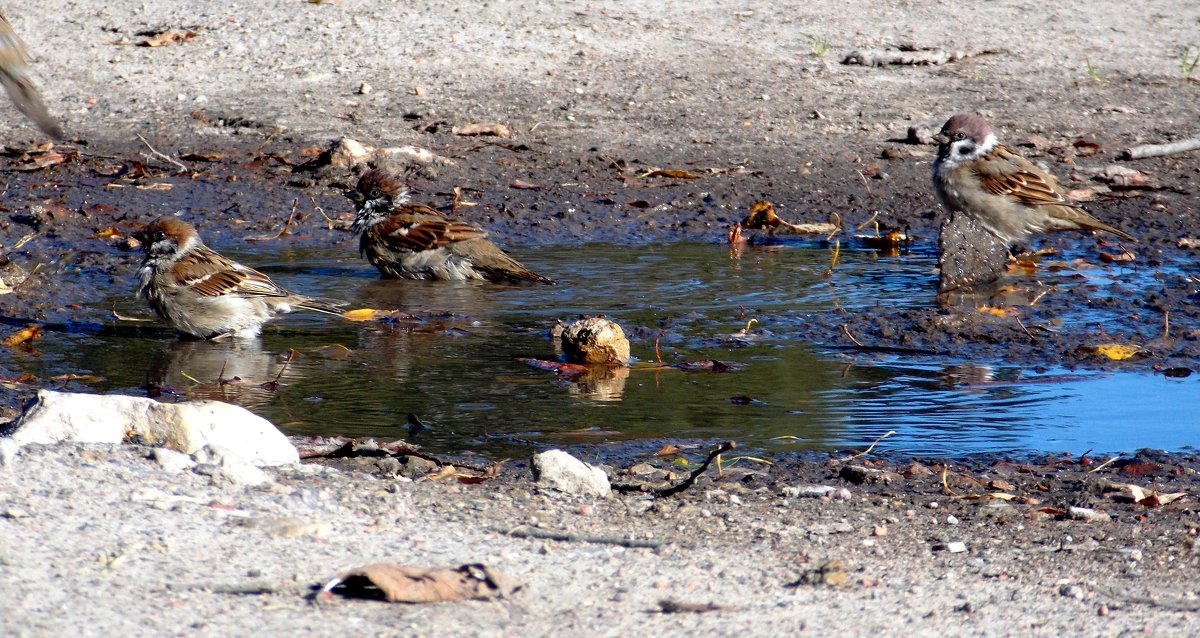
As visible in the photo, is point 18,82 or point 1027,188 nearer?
point 18,82

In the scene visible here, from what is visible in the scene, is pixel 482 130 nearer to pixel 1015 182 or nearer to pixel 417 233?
pixel 417 233

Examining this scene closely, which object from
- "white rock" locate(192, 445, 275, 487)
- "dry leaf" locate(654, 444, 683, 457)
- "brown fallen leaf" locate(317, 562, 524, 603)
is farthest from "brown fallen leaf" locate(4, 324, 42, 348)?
"brown fallen leaf" locate(317, 562, 524, 603)

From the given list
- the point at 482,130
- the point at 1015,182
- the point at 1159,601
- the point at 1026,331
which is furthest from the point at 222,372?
the point at 482,130

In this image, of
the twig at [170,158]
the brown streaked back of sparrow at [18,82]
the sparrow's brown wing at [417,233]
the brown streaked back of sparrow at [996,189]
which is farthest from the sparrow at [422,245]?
the brown streaked back of sparrow at [18,82]

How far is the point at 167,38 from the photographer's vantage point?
14.8 meters

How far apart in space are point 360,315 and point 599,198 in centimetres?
351

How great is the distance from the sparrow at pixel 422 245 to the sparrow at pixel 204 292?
1.41 metres

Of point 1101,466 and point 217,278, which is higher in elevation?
point 217,278

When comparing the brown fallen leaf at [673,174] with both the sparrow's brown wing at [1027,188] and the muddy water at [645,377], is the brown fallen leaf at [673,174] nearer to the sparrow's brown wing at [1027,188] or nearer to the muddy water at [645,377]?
the muddy water at [645,377]

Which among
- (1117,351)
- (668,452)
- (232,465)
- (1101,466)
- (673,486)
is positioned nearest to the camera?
(232,465)

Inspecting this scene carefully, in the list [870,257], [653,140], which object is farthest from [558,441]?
[653,140]

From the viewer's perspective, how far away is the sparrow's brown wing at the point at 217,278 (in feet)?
28.1

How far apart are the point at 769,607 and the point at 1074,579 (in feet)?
3.41

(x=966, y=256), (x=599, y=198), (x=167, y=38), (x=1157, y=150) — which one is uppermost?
(x=167, y=38)
